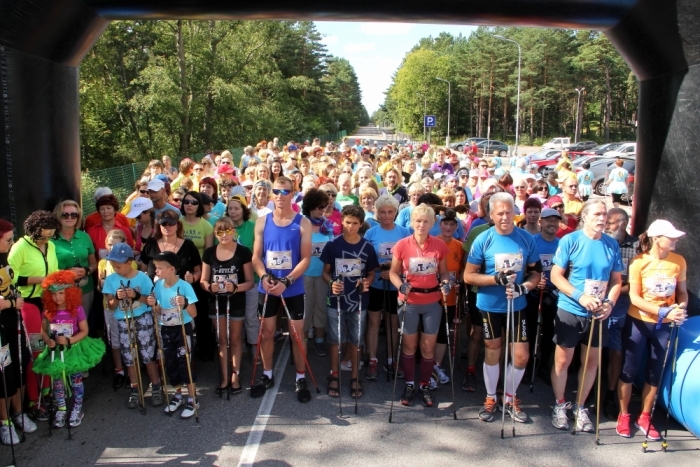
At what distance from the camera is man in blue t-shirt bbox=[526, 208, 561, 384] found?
211 inches

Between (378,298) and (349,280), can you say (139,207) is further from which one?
(378,298)

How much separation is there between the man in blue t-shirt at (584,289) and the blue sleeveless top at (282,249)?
223 cm

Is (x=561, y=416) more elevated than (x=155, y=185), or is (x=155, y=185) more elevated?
(x=155, y=185)

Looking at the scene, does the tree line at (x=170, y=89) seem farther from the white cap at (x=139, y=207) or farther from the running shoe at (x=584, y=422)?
the running shoe at (x=584, y=422)

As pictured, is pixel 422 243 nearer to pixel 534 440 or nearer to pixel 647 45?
pixel 534 440

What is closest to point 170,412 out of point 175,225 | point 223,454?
point 223,454

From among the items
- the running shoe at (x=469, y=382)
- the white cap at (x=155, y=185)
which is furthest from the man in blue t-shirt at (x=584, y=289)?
the white cap at (x=155, y=185)

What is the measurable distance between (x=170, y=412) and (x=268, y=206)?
280cm

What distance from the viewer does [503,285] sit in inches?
180

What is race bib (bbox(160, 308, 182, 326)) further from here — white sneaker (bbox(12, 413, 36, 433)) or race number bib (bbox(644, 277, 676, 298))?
race number bib (bbox(644, 277, 676, 298))

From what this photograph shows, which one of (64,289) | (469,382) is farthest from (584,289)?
(64,289)

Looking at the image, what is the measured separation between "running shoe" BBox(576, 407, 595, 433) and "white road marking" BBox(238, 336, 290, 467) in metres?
2.55

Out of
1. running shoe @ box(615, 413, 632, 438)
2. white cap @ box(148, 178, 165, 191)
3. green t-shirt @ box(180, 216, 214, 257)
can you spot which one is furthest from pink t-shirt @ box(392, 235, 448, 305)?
white cap @ box(148, 178, 165, 191)

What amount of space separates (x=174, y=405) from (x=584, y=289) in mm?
3536
